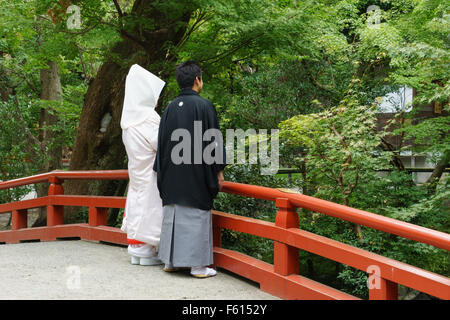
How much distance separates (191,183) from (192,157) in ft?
0.79

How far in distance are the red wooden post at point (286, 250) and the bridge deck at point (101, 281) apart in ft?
0.91

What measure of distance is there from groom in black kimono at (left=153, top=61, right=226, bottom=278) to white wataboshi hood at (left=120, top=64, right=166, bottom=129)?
18.1 inches

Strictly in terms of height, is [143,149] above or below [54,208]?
above

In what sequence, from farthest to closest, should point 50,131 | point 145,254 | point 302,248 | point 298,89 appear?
point 50,131, point 298,89, point 145,254, point 302,248

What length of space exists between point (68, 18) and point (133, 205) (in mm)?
3547

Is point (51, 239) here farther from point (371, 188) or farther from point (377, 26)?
point (377, 26)

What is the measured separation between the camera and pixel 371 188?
9156 mm

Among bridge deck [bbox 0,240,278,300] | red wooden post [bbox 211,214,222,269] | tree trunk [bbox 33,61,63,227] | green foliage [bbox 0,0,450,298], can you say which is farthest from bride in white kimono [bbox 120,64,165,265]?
tree trunk [bbox 33,61,63,227]

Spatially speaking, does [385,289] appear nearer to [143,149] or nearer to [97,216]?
[143,149]

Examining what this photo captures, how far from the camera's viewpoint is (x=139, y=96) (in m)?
4.66

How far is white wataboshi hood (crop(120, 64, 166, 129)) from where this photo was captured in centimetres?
465

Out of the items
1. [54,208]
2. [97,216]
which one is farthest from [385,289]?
[54,208]

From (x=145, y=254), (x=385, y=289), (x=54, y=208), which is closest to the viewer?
(x=385, y=289)

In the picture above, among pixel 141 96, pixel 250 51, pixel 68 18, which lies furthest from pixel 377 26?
pixel 141 96
